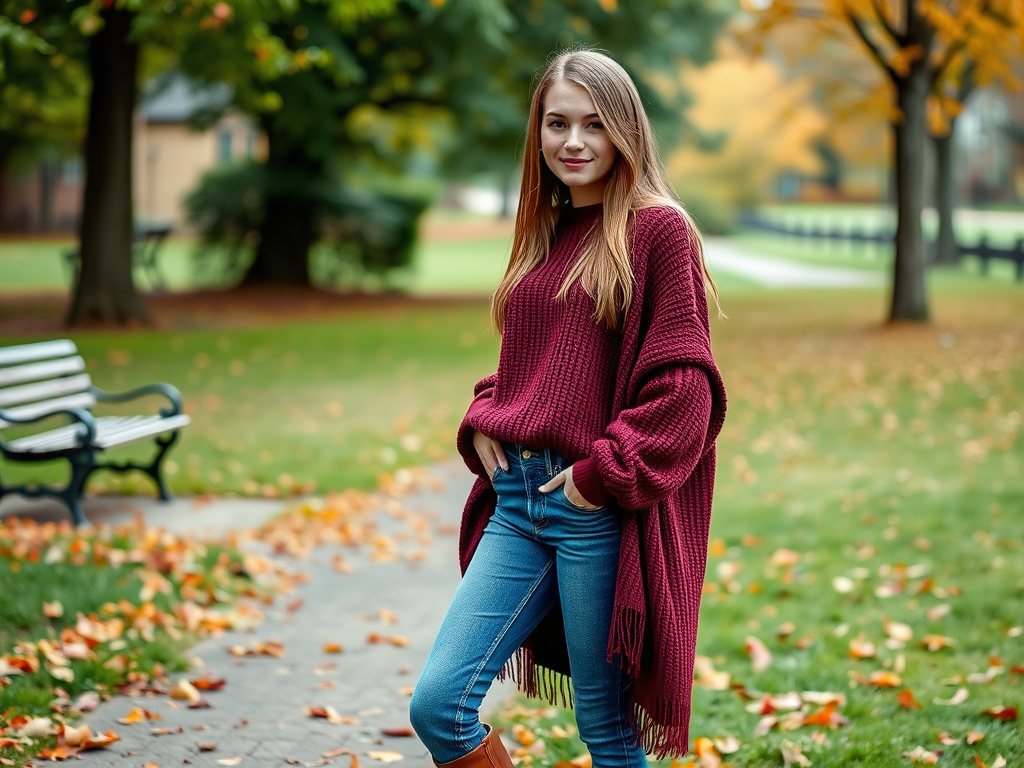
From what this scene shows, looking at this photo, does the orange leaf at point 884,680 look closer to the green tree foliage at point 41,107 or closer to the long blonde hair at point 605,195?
the long blonde hair at point 605,195

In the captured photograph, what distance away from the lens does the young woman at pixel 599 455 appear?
2.61 meters

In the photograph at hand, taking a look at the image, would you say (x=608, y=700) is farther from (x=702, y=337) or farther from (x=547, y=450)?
(x=702, y=337)

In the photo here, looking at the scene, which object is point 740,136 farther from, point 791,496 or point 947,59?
point 791,496

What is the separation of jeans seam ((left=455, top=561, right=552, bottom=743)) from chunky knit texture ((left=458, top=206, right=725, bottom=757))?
216 millimetres

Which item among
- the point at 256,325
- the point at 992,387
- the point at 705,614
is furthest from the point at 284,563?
the point at 256,325

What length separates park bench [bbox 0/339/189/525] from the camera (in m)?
6.80

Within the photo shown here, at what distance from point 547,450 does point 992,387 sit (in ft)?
31.7

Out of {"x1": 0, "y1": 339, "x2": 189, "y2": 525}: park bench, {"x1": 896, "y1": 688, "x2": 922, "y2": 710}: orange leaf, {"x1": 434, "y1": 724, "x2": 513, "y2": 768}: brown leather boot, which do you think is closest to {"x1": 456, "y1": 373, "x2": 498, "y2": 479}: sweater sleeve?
{"x1": 434, "y1": 724, "x2": 513, "y2": 768}: brown leather boot

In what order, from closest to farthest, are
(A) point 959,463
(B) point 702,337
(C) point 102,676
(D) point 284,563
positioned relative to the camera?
(B) point 702,337 < (C) point 102,676 < (D) point 284,563 < (A) point 959,463

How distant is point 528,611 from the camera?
2793mm

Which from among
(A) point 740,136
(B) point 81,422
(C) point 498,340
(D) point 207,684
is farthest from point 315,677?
(A) point 740,136

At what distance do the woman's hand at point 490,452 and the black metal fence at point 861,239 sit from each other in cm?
2575

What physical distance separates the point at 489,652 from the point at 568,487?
444 millimetres

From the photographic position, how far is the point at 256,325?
17.5 meters
